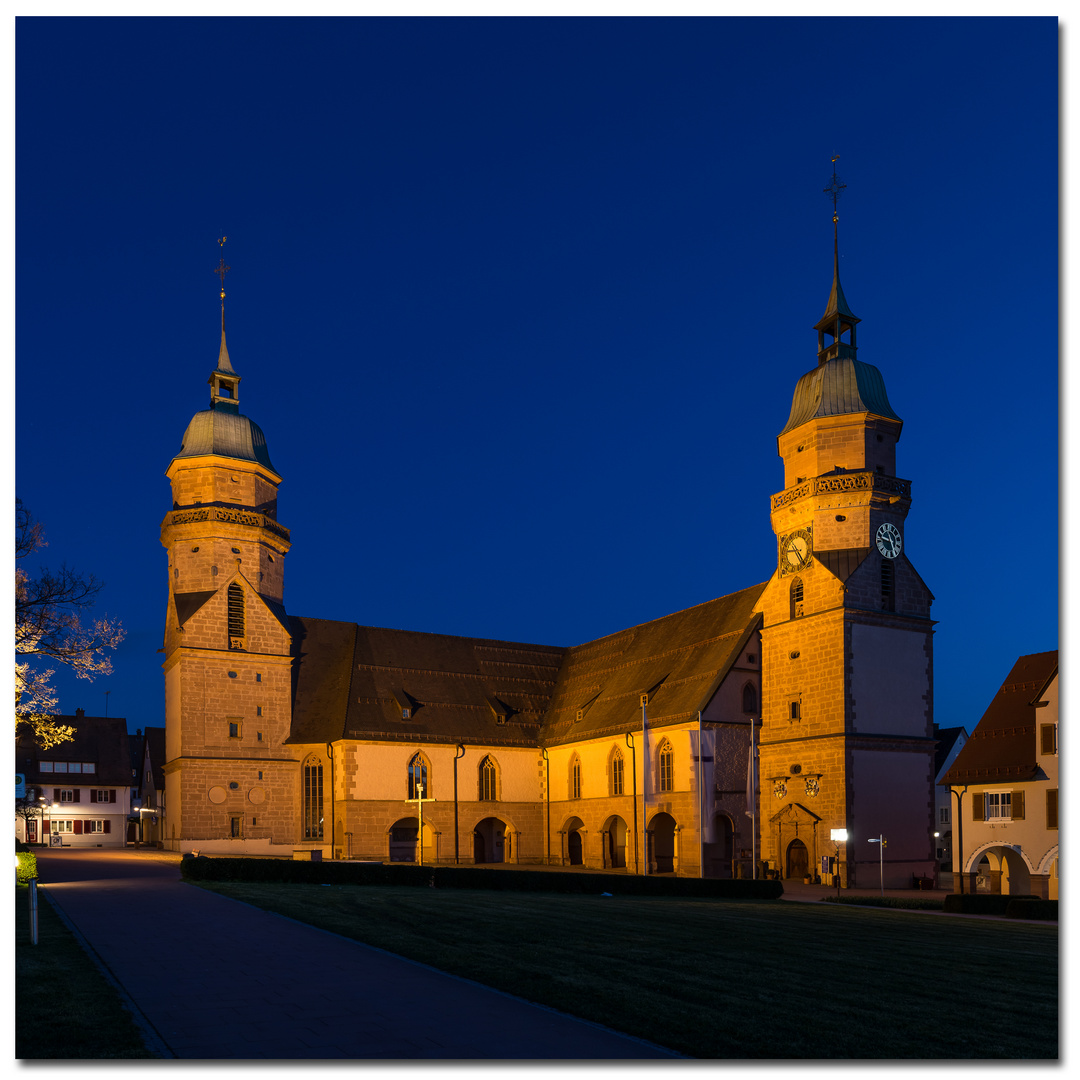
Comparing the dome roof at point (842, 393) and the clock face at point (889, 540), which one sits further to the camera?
the dome roof at point (842, 393)

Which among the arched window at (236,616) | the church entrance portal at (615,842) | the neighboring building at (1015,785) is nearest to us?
the neighboring building at (1015,785)

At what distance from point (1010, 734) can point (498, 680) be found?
3554 centimetres

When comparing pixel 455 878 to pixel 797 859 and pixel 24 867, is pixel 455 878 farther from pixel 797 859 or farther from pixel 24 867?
pixel 797 859

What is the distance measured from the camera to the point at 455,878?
138 ft

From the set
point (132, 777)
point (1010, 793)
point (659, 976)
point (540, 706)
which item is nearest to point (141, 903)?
point (659, 976)

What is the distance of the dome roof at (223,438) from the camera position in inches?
2685

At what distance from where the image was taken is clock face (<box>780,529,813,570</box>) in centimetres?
5631

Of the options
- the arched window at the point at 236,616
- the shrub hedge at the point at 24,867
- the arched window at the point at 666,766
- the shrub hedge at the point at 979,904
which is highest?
the arched window at the point at 236,616

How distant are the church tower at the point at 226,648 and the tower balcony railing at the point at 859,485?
33.3 metres

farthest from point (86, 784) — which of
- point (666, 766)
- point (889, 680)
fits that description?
point (889, 680)

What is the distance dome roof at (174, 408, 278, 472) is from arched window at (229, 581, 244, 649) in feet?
27.7

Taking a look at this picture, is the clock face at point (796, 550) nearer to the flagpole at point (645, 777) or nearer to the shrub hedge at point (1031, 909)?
the flagpole at point (645, 777)

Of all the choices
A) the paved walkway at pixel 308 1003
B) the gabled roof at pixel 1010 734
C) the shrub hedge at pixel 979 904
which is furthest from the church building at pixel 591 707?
the paved walkway at pixel 308 1003

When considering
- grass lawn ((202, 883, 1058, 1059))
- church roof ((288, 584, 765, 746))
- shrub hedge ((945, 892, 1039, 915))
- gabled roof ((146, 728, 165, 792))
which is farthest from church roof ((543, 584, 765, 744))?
gabled roof ((146, 728, 165, 792))
